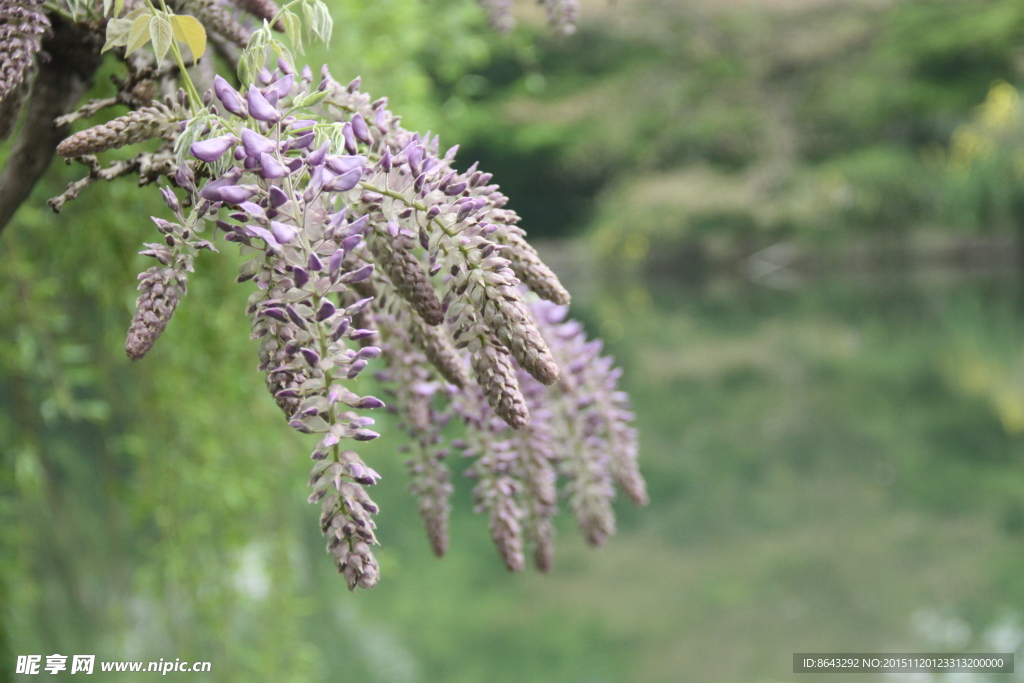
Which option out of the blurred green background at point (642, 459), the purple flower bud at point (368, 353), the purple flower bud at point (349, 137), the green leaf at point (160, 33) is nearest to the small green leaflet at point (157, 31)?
the green leaf at point (160, 33)

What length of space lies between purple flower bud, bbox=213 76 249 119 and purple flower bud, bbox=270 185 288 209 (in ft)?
0.21

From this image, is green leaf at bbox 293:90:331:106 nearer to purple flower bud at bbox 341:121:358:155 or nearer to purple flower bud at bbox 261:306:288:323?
purple flower bud at bbox 341:121:358:155

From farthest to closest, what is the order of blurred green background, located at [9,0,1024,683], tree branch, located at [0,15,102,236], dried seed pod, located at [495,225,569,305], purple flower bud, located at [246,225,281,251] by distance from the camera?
1. blurred green background, located at [9,0,1024,683]
2. tree branch, located at [0,15,102,236]
3. dried seed pod, located at [495,225,569,305]
4. purple flower bud, located at [246,225,281,251]

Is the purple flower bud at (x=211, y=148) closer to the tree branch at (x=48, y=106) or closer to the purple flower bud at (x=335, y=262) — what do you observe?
the purple flower bud at (x=335, y=262)

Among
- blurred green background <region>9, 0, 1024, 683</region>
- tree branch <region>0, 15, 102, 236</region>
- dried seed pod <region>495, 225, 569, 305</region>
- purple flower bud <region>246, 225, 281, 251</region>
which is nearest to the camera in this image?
purple flower bud <region>246, 225, 281, 251</region>

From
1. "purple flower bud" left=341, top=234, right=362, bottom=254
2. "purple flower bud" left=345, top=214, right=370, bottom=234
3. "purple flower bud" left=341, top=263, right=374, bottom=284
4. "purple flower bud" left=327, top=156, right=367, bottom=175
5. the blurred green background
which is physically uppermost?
"purple flower bud" left=327, top=156, right=367, bottom=175

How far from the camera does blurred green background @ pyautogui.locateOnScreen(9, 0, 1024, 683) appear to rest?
1778 millimetres

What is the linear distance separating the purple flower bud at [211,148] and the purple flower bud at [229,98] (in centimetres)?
2

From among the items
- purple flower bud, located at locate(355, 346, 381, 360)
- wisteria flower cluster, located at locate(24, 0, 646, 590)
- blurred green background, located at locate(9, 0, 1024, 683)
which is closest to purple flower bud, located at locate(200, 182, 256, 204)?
wisteria flower cluster, located at locate(24, 0, 646, 590)

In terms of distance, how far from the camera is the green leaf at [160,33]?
0.53 meters

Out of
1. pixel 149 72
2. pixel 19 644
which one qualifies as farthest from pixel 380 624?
pixel 149 72

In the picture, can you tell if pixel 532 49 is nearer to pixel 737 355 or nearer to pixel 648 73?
pixel 737 355

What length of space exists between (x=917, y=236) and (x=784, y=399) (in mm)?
8397

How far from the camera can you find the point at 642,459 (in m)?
6.20
